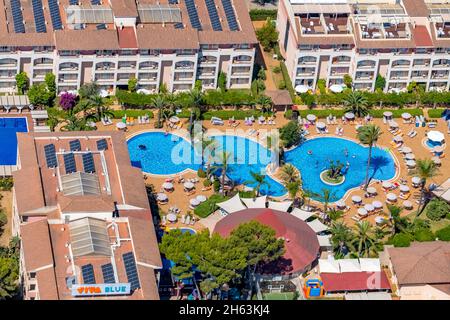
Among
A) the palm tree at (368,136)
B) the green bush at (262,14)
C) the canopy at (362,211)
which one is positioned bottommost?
the canopy at (362,211)

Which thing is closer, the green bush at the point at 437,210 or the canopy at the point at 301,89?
the green bush at the point at 437,210

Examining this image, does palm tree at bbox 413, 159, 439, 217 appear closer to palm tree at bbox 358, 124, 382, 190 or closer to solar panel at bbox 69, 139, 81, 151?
palm tree at bbox 358, 124, 382, 190

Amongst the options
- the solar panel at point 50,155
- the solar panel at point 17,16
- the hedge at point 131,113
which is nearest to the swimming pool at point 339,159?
the hedge at point 131,113

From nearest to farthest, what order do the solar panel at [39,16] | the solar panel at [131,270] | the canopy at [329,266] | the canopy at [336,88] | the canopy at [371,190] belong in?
the solar panel at [131,270] → the canopy at [329,266] → the canopy at [371,190] → the solar panel at [39,16] → the canopy at [336,88]

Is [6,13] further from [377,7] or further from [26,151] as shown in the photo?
[377,7]

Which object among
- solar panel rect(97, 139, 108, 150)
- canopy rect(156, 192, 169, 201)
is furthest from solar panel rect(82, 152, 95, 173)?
canopy rect(156, 192, 169, 201)

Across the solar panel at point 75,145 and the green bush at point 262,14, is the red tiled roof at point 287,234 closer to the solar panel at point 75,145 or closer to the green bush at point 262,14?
the solar panel at point 75,145
